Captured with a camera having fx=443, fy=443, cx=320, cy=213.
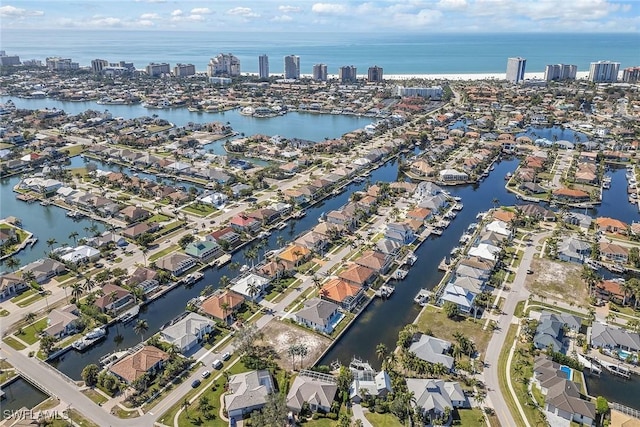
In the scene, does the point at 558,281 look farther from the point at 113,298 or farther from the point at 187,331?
the point at 113,298


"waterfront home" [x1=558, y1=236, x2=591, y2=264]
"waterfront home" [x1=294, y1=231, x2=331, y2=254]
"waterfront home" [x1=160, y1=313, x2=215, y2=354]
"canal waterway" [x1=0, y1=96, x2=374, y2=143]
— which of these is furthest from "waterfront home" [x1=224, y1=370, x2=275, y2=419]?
"canal waterway" [x1=0, y1=96, x2=374, y2=143]

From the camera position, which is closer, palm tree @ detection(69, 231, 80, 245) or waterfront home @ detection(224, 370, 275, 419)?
waterfront home @ detection(224, 370, 275, 419)

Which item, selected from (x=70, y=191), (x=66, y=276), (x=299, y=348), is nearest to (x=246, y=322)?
(x=299, y=348)

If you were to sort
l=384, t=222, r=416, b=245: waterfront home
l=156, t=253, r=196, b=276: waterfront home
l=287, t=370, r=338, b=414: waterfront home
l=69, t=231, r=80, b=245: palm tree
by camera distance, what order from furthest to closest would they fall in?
l=384, t=222, r=416, b=245: waterfront home → l=69, t=231, r=80, b=245: palm tree → l=156, t=253, r=196, b=276: waterfront home → l=287, t=370, r=338, b=414: waterfront home

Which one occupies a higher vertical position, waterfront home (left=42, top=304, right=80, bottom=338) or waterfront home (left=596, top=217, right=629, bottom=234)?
waterfront home (left=596, top=217, right=629, bottom=234)

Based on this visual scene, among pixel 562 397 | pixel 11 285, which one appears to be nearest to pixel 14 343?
pixel 11 285

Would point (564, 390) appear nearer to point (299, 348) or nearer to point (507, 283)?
point (507, 283)

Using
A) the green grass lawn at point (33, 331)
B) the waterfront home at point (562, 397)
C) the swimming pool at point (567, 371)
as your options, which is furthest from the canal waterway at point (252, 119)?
the waterfront home at point (562, 397)

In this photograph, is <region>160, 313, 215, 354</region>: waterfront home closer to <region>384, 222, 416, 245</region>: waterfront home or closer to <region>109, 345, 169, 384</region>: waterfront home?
<region>109, 345, 169, 384</region>: waterfront home
